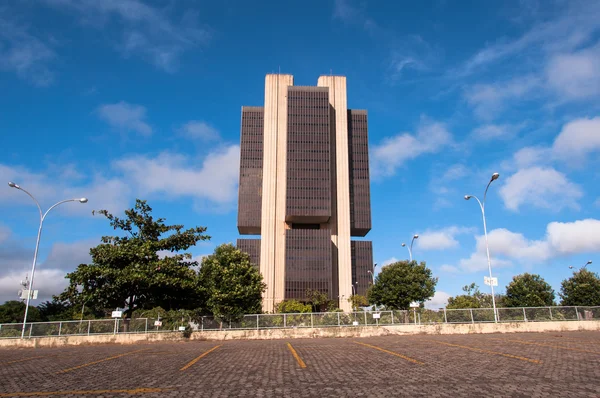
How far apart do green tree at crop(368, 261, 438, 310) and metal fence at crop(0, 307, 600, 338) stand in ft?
95.4

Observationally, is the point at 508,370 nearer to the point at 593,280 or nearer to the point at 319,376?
the point at 319,376

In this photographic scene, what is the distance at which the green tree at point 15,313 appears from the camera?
8131 centimetres

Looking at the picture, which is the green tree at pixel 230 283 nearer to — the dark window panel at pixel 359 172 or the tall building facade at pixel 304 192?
the tall building facade at pixel 304 192

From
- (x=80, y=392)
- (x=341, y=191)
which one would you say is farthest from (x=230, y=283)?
(x=341, y=191)

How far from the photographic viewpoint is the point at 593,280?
54.6 m

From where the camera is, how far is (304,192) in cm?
12075

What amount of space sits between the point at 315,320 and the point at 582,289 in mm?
44868

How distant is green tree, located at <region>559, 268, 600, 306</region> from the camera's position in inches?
2115

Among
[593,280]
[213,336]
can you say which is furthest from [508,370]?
[593,280]

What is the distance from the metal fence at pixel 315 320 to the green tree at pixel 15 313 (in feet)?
220

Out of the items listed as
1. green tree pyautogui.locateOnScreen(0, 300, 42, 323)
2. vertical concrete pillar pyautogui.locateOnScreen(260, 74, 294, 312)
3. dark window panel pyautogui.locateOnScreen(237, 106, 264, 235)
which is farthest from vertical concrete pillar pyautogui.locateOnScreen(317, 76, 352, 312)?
green tree pyautogui.locateOnScreen(0, 300, 42, 323)

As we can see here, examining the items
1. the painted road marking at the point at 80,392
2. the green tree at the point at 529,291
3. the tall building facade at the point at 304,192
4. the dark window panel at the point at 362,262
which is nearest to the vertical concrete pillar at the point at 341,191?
the tall building facade at the point at 304,192

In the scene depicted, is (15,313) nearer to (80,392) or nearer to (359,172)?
(80,392)

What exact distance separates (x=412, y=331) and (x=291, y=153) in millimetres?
99099
